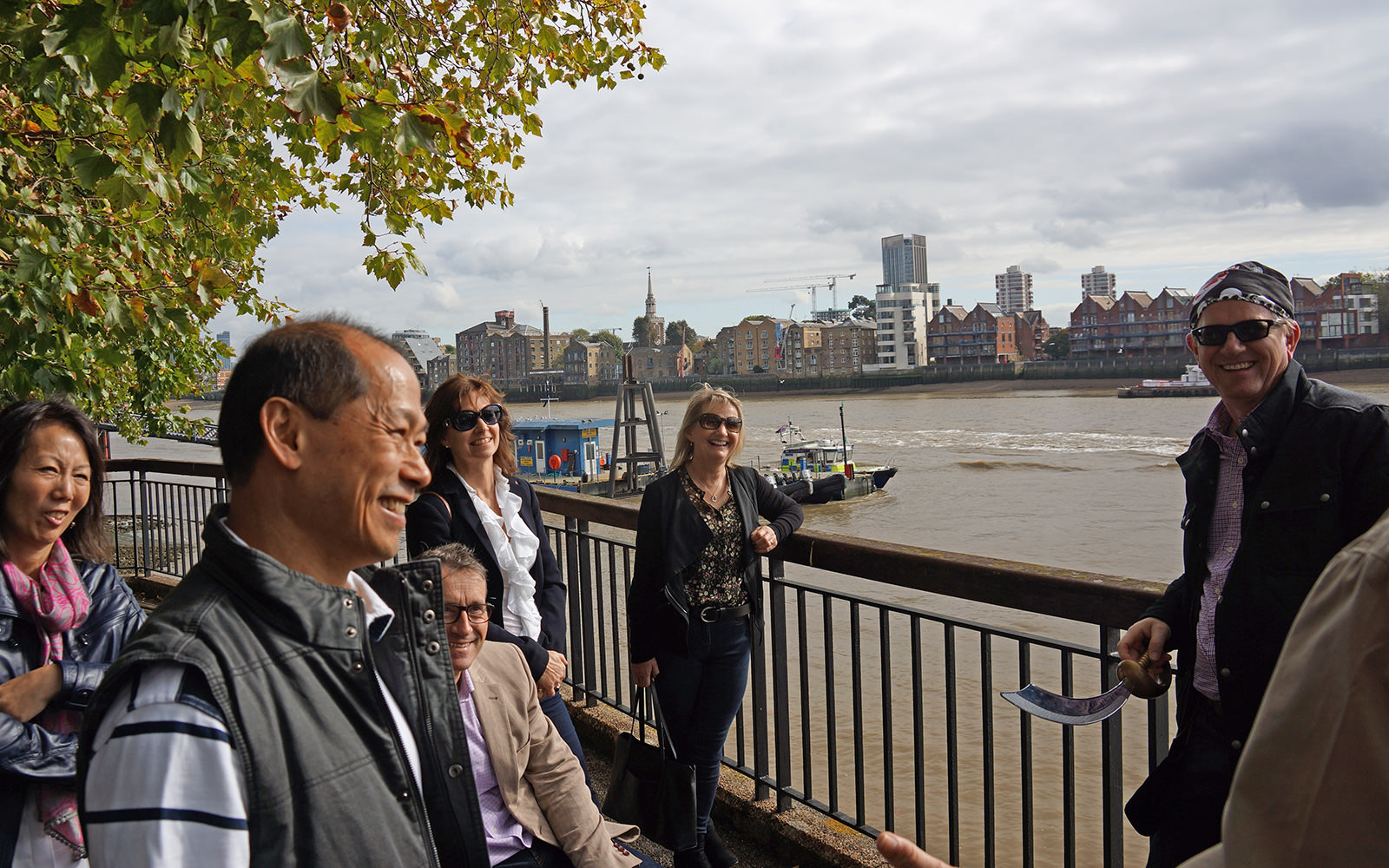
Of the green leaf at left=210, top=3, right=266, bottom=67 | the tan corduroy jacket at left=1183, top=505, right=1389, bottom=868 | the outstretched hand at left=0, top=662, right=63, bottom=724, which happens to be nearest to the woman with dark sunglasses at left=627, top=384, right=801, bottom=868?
the outstretched hand at left=0, top=662, right=63, bottom=724

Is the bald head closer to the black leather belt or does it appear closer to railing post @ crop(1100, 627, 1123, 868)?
railing post @ crop(1100, 627, 1123, 868)

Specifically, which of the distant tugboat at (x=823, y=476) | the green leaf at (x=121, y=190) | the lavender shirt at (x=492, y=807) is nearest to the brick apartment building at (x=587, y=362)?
the distant tugboat at (x=823, y=476)

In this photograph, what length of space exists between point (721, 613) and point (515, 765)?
1132 millimetres

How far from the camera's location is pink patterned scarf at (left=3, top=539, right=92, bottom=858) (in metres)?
2.17

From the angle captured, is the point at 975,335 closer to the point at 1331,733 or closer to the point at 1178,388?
the point at 1178,388

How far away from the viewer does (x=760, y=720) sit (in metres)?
3.69

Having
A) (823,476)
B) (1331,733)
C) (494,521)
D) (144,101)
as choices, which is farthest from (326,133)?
(823,476)

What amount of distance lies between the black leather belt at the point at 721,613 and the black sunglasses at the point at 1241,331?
177cm

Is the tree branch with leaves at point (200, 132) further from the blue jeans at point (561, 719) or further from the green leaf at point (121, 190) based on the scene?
the blue jeans at point (561, 719)

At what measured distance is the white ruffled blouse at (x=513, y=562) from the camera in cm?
329

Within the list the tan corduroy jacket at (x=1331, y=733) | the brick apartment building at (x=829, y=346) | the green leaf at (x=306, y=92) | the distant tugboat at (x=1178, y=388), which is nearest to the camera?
the tan corduroy jacket at (x=1331, y=733)

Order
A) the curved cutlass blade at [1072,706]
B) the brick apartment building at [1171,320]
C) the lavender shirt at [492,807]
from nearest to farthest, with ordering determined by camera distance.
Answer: the curved cutlass blade at [1072,706] < the lavender shirt at [492,807] < the brick apartment building at [1171,320]

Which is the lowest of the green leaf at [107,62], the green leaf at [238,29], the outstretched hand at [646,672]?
the outstretched hand at [646,672]

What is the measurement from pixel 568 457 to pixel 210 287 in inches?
1199
